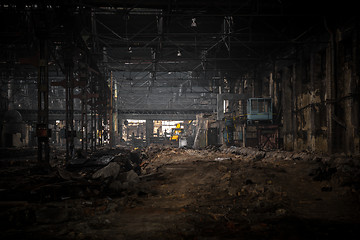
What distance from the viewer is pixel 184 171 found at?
9.69 meters

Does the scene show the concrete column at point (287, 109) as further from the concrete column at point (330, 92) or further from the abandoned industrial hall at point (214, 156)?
the concrete column at point (330, 92)

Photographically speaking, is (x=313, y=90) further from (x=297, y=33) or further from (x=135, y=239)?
(x=135, y=239)

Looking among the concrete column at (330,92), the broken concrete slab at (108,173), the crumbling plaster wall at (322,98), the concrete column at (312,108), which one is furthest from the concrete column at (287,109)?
the broken concrete slab at (108,173)

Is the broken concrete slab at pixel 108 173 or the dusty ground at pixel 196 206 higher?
the broken concrete slab at pixel 108 173

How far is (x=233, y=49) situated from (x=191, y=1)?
8.99 metres

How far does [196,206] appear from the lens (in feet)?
19.2

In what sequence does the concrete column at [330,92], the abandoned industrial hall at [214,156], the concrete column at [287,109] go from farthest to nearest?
the concrete column at [287,109]
the concrete column at [330,92]
the abandoned industrial hall at [214,156]

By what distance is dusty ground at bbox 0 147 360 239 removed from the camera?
14.2 ft

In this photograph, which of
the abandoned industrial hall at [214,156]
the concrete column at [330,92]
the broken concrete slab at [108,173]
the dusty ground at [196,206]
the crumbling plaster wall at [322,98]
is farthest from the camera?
the concrete column at [330,92]

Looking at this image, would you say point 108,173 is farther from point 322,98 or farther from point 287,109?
point 287,109

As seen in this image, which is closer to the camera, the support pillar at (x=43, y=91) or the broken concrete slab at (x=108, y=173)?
the broken concrete slab at (x=108, y=173)

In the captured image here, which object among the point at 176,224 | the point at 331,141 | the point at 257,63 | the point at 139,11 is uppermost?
the point at 139,11

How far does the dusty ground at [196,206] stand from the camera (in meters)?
4.33

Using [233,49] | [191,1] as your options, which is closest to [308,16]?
[191,1]
